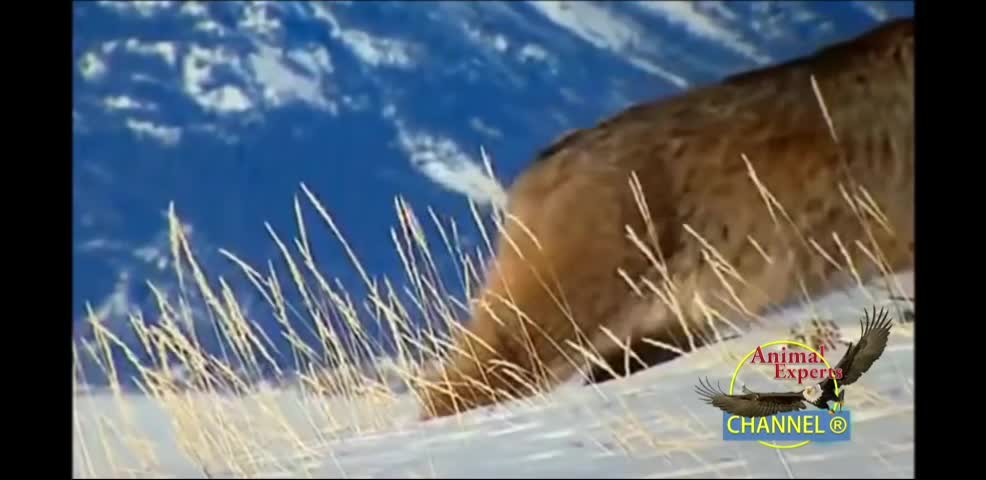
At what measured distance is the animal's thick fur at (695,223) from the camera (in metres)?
1.51

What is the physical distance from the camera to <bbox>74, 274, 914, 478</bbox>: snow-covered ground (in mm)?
1494

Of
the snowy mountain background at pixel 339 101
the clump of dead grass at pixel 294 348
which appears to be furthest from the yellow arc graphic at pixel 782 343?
the snowy mountain background at pixel 339 101

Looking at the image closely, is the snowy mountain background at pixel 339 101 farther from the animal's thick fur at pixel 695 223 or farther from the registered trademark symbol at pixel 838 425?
the registered trademark symbol at pixel 838 425

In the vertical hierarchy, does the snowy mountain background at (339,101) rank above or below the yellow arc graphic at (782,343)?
above

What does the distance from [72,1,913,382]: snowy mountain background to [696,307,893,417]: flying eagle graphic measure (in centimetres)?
39

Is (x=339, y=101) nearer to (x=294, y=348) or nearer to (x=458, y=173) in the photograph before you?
(x=458, y=173)

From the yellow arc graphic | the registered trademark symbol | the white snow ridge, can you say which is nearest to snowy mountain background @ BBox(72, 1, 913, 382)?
the white snow ridge

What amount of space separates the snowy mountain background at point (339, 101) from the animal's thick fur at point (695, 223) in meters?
0.05

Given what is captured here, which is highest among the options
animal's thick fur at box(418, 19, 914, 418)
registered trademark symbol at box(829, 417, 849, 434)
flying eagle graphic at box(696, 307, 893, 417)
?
animal's thick fur at box(418, 19, 914, 418)

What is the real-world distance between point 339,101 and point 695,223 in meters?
0.53

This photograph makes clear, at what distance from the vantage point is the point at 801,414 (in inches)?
59.2

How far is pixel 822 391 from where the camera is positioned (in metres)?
1.50

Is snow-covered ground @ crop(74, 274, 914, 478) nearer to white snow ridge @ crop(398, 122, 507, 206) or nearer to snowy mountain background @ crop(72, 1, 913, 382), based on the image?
snowy mountain background @ crop(72, 1, 913, 382)
